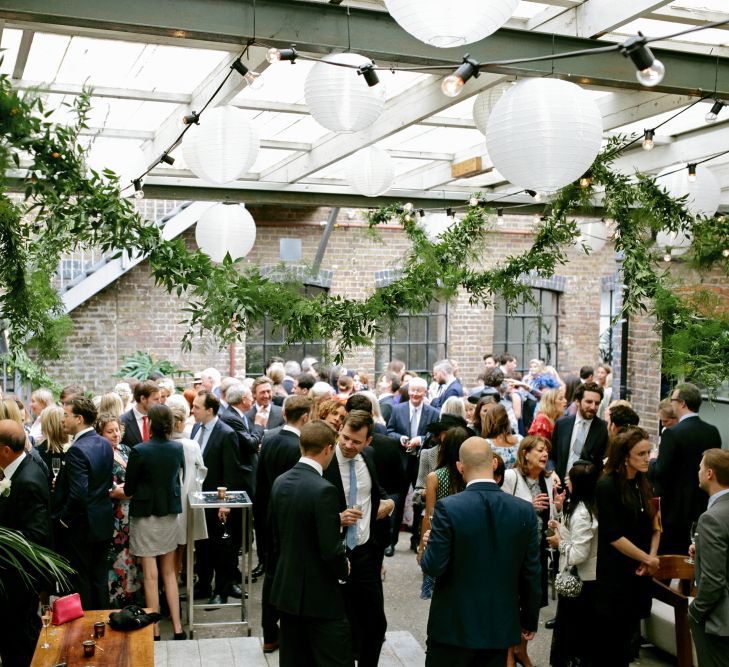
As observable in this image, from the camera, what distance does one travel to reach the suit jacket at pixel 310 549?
360 centimetres

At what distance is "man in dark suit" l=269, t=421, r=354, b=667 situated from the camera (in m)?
3.62

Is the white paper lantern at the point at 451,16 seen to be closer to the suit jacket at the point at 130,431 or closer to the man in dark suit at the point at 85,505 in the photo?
the man in dark suit at the point at 85,505

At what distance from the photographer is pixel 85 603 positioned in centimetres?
496

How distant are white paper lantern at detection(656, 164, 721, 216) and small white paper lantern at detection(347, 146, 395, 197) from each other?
5.72ft

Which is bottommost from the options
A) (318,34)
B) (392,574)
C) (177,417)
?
(392,574)

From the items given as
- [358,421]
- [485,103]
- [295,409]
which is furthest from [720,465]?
[295,409]

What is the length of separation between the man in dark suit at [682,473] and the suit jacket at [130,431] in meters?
3.63

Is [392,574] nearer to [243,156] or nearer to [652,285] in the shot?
[652,285]

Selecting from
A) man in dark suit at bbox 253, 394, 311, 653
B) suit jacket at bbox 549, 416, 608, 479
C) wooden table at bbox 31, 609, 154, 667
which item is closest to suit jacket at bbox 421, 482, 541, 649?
wooden table at bbox 31, 609, 154, 667

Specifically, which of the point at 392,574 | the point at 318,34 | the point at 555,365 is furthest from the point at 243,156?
the point at 555,365

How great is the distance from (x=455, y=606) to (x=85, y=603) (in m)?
2.57

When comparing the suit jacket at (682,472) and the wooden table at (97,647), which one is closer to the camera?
the wooden table at (97,647)

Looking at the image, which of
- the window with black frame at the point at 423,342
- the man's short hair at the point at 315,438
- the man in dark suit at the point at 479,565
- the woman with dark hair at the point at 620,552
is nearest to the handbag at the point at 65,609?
the man's short hair at the point at 315,438

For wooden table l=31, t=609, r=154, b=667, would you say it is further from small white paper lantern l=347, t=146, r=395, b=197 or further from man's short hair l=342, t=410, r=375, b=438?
small white paper lantern l=347, t=146, r=395, b=197
